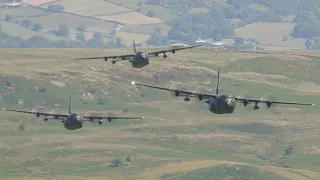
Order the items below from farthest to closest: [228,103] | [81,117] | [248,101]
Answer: [81,117]
[248,101]
[228,103]

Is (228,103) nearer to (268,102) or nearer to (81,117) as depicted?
(268,102)

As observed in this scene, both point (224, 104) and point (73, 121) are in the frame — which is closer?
point (224, 104)

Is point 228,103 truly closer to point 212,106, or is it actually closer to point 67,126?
point 212,106

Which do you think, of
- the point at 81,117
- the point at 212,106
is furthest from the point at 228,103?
the point at 81,117

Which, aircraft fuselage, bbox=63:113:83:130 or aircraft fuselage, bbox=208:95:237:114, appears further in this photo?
aircraft fuselage, bbox=63:113:83:130

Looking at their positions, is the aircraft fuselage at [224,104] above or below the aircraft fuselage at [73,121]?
above

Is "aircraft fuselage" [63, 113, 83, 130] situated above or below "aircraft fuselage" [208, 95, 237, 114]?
below

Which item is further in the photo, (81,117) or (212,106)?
(81,117)

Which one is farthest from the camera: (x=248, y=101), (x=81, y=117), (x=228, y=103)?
(x=81, y=117)

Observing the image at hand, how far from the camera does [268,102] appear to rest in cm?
17450

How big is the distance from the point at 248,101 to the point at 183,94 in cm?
933

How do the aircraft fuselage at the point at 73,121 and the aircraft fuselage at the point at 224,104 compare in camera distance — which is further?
the aircraft fuselage at the point at 73,121

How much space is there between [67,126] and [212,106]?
3446cm

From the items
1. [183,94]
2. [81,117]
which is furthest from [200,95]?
[81,117]
